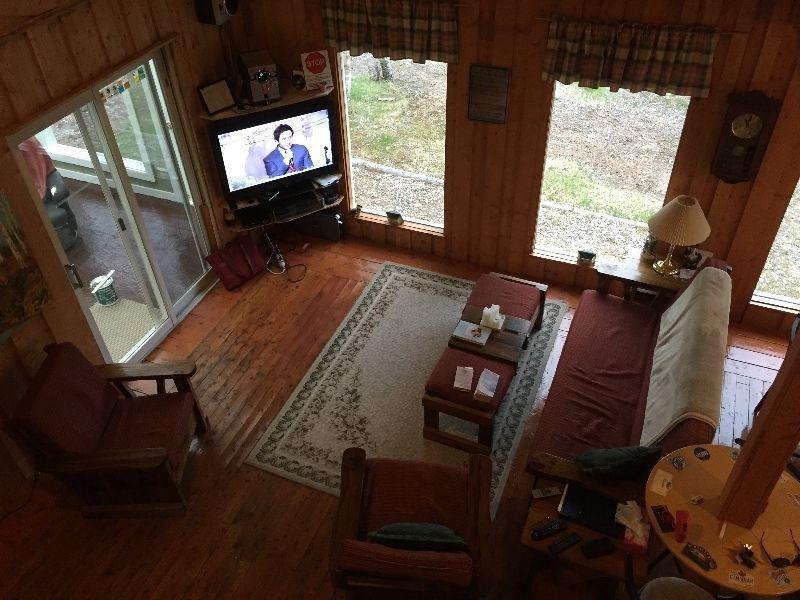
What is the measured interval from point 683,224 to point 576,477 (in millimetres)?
1956

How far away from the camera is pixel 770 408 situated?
233 cm

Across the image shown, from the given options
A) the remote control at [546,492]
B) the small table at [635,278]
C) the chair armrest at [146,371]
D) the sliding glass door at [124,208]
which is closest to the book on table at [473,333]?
the small table at [635,278]

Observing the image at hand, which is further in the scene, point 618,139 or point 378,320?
point 378,320

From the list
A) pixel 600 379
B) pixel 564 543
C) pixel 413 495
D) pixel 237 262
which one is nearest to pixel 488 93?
pixel 600 379

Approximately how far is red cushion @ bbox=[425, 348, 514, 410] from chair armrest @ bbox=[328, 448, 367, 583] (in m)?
0.78

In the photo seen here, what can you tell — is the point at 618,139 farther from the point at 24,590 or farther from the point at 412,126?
the point at 24,590

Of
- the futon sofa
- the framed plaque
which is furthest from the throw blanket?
the framed plaque

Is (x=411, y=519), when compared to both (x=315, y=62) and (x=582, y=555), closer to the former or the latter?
(x=582, y=555)

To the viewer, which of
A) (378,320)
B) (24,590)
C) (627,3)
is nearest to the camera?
(24,590)

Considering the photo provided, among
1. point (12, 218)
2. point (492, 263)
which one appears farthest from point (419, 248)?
point (12, 218)

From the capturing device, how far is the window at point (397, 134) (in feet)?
16.7

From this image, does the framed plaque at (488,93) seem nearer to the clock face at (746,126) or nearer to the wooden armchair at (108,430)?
the clock face at (746,126)

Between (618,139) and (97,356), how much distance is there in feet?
13.2

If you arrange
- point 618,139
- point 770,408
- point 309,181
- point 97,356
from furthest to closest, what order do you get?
point 309,181 < point 618,139 < point 97,356 < point 770,408
